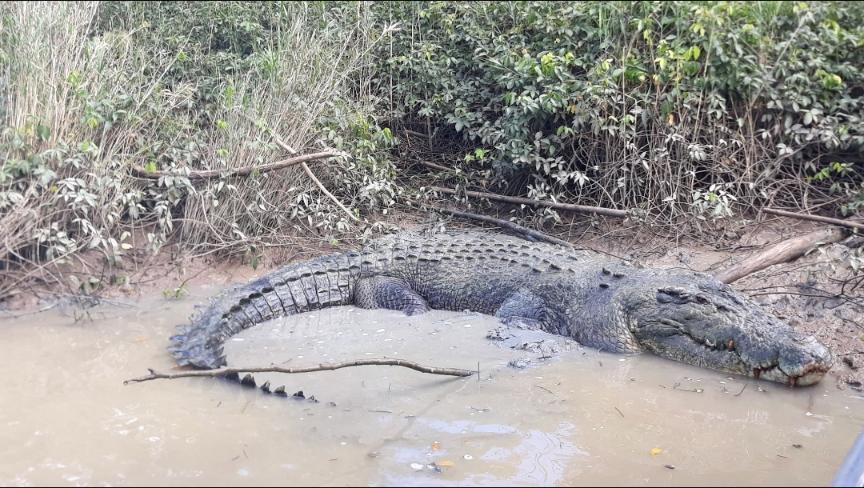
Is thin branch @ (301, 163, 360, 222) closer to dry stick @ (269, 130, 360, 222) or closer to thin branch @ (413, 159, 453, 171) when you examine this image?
dry stick @ (269, 130, 360, 222)

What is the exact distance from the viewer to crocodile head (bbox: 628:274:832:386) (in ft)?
12.3

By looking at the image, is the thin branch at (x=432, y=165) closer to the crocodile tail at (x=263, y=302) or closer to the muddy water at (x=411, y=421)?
the crocodile tail at (x=263, y=302)

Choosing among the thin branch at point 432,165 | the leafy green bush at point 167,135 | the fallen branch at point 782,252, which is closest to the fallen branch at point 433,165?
the thin branch at point 432,165

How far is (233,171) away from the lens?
19.0 feet

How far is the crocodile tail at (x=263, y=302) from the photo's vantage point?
13.6 feet

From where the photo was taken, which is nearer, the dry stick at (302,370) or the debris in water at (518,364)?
the dry stick at (302,370)

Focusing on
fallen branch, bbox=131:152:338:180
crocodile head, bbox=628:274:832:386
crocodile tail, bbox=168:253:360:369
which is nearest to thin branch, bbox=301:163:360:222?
fallen branch, bbox=131:152:338:180

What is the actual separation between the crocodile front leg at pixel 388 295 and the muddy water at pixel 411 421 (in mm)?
854

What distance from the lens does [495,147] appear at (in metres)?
6.75

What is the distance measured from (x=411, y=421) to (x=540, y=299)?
6.68 ft

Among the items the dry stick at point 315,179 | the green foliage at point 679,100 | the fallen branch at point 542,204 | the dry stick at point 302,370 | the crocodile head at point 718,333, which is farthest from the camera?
the fallen branch at point 542,204

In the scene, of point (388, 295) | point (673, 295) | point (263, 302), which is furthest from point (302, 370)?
point (673, 295)

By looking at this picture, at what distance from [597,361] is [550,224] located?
2546 millimetres

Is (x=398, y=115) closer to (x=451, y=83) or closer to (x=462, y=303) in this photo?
(x=451, y=83)
